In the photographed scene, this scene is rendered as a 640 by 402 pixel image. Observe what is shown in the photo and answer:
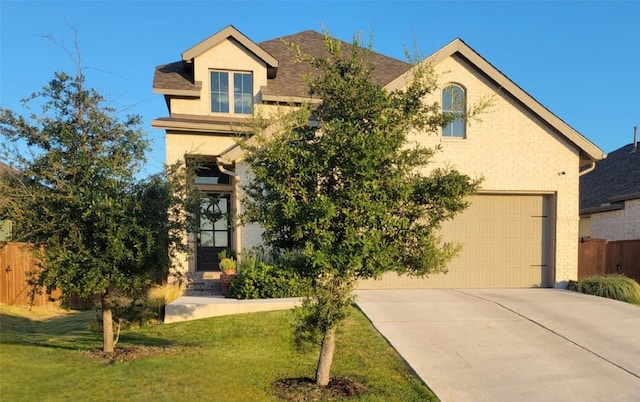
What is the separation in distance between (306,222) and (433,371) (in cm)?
308

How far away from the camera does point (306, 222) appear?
4.40m

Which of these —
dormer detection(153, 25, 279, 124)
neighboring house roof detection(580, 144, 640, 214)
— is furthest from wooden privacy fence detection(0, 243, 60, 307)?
neighboring house roof detection(580, 144, 640, 214)

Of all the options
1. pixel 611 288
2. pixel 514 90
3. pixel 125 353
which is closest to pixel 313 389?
pixel 125 353

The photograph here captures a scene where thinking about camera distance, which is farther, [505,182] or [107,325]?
[505,182]

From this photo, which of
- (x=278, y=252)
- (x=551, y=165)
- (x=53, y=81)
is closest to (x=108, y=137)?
(x=53, y=81)

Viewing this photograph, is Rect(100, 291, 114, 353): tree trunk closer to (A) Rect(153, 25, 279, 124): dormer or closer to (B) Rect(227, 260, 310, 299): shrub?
(B) Rect(227, 260, 310, 299): shrub

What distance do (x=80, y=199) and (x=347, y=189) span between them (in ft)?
12.8

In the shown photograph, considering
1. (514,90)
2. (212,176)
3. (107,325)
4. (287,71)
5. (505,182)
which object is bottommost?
(107,325)

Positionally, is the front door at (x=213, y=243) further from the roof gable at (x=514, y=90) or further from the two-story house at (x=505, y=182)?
the roof gable at (x=514, y=90)

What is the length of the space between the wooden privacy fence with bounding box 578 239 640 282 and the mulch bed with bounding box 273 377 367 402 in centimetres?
997

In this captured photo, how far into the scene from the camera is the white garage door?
11.5 meters

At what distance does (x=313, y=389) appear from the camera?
16.5ft

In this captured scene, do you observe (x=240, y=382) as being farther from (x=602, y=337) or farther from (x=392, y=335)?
(x=602, y=337)

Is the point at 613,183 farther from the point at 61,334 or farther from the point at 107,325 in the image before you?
the point at 61,334
